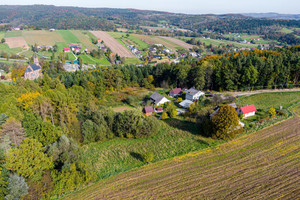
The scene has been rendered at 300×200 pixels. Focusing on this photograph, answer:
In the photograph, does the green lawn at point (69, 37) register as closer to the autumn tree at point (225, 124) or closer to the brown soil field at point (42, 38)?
the brown soil field at point (42, 38)

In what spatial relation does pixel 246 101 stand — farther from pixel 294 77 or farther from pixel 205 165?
pixel 205 165

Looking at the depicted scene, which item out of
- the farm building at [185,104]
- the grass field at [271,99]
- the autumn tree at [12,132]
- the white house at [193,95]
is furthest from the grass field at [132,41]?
the autumn tree at [12,132]

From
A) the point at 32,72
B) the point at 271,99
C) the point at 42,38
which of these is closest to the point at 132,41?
the point at 42,38

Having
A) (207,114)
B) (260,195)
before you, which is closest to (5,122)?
(260,195)

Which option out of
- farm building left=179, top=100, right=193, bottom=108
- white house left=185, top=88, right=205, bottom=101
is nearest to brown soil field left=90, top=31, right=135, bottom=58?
white house left=185, top=88, right=205, bottom=101

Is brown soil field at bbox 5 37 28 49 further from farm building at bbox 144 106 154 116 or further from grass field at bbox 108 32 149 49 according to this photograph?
farm building at bbox 144 106 154 116

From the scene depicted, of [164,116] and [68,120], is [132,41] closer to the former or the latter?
[164,116]

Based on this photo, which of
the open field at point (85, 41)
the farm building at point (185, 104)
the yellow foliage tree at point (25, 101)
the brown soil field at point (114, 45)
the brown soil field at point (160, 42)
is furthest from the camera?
the brown soil field at point (160, 42)
